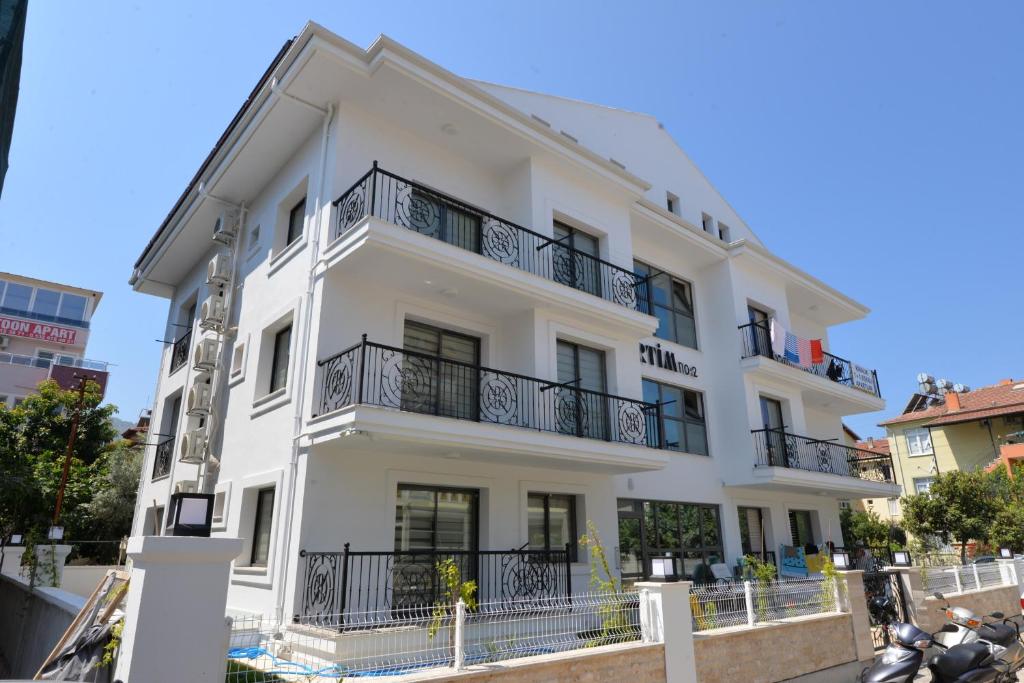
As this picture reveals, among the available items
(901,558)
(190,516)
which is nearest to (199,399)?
(190,516)

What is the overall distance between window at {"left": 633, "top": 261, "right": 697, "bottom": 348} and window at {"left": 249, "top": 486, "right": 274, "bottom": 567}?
8.82m

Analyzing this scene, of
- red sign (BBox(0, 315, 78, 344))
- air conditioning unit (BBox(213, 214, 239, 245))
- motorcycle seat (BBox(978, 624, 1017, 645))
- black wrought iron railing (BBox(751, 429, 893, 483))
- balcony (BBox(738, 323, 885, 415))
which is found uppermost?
red sign (BBox(0, 315, 78, 344))

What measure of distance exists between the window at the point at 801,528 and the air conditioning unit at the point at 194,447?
13.9 metres

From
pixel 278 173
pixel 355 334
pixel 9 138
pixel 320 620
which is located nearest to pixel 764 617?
pixel 320 620

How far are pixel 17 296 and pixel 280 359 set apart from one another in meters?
43.9

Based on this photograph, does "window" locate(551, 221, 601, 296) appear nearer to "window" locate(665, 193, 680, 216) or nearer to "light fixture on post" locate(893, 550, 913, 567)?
"window" locate(665, 193, 680, 216)

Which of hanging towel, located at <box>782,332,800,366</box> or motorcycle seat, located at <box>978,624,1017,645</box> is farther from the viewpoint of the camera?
hanging towel, located at <box>782,332,800,366</box>

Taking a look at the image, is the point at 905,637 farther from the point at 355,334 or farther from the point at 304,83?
the point at 304,83

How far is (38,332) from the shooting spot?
4219 cm

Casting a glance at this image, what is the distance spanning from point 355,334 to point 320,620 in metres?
3.83

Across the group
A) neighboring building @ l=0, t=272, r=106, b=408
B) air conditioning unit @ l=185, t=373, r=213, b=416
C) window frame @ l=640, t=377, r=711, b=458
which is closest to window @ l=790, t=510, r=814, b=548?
window frame @ l=640, t=377, r=711, b=458

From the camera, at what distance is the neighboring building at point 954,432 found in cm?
2922

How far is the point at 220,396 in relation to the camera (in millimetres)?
11477

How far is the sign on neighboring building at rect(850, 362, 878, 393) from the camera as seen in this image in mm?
18406
